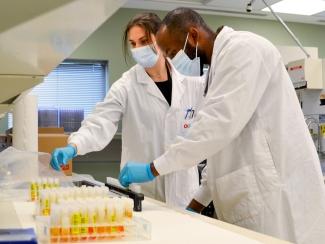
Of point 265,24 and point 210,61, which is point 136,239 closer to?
point 210,61

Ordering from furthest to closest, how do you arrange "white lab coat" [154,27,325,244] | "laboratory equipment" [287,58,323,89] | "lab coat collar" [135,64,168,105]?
"laboratory equipment" [287,58,323,89] → "lab coat collar" [135,64,168,105] → "white lab coat" [154,27,325,244]

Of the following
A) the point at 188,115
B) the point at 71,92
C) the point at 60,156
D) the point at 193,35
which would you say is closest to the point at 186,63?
the point at 193,35

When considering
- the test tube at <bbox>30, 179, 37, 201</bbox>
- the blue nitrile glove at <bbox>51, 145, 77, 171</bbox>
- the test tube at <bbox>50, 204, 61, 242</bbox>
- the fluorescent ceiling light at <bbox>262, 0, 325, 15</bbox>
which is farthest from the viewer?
the fluorescent ceiling light at <bbox>262, 0, 325, 15</bbox>

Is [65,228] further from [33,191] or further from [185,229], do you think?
[33,191]

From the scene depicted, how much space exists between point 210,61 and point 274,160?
0.40 metres

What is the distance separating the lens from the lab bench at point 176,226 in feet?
3.03

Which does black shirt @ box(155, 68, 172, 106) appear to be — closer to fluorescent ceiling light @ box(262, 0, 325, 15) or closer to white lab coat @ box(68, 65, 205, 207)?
white lab coat @ box(68, 65, 205, 207)

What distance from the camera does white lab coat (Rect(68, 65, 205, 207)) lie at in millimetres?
1881

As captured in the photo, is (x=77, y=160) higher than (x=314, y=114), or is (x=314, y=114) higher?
(x=314, y=114)

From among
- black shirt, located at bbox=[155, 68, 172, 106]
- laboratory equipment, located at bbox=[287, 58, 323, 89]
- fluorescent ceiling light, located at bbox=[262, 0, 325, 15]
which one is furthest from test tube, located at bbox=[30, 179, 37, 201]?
fluorescent ceiling light, located at bbox=[262, 0, 325, 15]

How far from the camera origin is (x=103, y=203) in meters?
0.99

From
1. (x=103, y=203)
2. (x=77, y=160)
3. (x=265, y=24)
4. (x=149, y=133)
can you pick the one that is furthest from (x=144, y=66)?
(x=265, y=24)

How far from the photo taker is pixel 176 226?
1061 millimetres

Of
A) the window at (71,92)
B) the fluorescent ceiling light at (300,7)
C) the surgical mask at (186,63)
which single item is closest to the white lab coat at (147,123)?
the surgical mask at (186,63)
